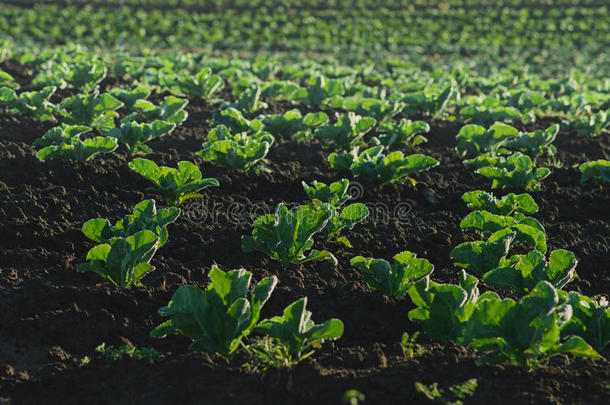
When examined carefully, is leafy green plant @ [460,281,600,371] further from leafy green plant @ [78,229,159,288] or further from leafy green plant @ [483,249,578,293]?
leafy green plant @ [78,229,159,288]

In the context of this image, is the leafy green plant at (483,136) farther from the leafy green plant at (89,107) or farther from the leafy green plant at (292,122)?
the leafy green plant at (89,107)

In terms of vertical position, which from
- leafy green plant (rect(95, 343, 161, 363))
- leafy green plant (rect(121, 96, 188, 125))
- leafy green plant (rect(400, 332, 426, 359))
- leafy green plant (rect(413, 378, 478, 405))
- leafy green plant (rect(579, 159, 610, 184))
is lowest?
leafy green plant (rect(95, 343, 161, 363))

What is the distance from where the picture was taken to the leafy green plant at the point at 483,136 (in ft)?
26.8

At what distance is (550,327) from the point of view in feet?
11.5

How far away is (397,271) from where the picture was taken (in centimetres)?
454

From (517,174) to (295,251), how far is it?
3267mm

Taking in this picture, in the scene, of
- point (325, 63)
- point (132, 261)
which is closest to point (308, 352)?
point (132, 261)

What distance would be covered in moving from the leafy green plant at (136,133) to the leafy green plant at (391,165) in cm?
222

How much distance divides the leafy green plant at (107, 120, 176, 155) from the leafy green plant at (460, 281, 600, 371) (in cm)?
473

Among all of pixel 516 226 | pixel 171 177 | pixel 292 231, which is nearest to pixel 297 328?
pixel 292 231

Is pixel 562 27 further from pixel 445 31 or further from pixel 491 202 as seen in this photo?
pixel 491 202

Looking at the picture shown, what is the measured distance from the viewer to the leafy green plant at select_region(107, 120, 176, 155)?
23.5 ft

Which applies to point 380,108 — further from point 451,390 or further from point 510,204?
point 451,390

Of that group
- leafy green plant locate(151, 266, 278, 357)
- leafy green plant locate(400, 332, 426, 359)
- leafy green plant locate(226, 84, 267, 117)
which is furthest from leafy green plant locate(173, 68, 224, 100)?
leafy green plant locate(400, 332, 426, 359)
